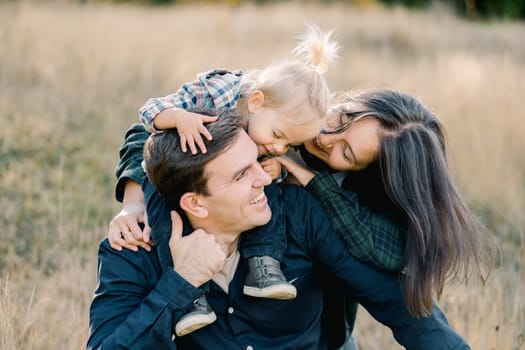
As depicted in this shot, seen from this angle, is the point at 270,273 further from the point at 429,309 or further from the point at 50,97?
the point at 50,97

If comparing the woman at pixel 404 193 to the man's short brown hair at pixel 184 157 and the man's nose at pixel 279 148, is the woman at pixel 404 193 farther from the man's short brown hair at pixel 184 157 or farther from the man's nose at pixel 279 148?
the man's short brown hair at pixel 184 157

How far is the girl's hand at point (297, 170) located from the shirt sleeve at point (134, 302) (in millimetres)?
718

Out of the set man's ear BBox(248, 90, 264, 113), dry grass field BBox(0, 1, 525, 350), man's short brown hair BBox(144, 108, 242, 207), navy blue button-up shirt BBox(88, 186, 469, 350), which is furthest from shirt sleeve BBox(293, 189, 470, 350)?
dry grass field BBox(0, 1, 525, 350)

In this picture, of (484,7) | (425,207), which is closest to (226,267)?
(425,207)

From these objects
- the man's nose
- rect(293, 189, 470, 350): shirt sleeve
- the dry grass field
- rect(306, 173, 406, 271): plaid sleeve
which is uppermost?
the man's nose

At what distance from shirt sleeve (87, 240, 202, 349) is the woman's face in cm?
91

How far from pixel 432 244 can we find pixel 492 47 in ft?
44.2

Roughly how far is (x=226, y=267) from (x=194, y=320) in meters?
0.40

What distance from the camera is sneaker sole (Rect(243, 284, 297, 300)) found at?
9.53 ft

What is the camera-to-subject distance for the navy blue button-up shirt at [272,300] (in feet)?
9.30

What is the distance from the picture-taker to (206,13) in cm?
1686

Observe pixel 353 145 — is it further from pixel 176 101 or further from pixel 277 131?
pixel 176 101

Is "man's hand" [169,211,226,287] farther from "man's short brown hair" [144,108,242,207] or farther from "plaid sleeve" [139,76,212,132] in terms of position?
"plaid sleeve" [139,76,212,132]

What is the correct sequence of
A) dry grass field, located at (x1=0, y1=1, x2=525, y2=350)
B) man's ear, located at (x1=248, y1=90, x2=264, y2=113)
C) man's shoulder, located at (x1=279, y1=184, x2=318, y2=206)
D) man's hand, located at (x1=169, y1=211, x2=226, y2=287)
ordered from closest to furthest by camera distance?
man's hand, located at (x1=169, y1=211, x2=226, y2=287) → man's shoulder, located at (x1=279, y1=184, x2=318, y2=206) → man's ear, located at (x1=248, y1=90, x2=264, y2=113) → dry grass field, located at (x1=0, y1=1, x2=525, y2=350)
